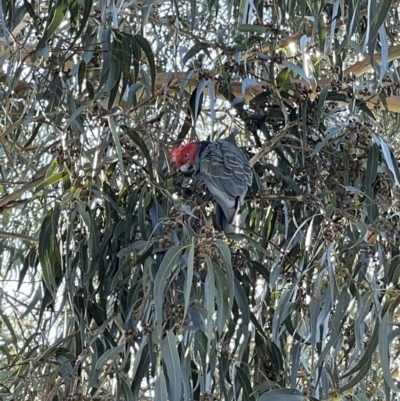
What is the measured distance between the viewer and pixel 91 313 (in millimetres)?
1717

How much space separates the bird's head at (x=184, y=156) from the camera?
1.97 meters

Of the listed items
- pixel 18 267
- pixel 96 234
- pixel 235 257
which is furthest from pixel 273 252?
pixel 18 267

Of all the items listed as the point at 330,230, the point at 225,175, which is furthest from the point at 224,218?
the point at 330,230

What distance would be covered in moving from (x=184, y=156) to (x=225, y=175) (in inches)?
6.2

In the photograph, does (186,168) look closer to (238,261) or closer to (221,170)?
(221,170)

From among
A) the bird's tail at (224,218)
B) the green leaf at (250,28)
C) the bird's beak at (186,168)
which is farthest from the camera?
the bird's beak at (186,168)

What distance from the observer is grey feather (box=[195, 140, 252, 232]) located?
6.03 ft

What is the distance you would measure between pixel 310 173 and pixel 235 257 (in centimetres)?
33

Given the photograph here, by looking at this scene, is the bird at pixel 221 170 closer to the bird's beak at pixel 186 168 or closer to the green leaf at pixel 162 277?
Answer: the bird's beak at pixel 186 168

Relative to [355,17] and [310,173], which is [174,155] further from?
[355,17]

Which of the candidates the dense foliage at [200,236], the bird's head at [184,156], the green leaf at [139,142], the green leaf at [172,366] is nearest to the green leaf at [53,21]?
the dense foliage at [200,236]

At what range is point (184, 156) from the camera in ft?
6.59

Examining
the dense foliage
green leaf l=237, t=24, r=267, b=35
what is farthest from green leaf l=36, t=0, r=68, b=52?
green leaf l=237, t=24, r=267, b=35

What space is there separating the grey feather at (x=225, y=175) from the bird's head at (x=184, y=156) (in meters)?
0.02
